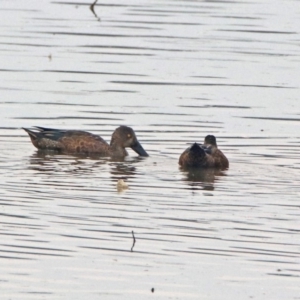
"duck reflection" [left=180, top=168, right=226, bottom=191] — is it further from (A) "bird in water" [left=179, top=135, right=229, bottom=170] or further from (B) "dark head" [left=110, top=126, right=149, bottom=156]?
(B) "dark head" [left=110, top=126, right=149, bottom=156]

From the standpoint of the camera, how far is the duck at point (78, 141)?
14977 millimetres

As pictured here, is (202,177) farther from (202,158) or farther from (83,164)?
(83,164)

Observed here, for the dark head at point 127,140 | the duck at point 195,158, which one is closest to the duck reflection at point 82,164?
the dark head at point 127,140

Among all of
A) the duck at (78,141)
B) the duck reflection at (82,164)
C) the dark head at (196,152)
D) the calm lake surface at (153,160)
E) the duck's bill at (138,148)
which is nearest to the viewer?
the calm lake surface at (153,160)

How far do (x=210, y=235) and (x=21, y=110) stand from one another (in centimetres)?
735

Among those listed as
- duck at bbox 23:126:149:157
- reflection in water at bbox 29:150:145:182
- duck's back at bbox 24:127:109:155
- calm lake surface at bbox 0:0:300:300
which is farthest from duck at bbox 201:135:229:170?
duck's back at bbox 24:127:109:155

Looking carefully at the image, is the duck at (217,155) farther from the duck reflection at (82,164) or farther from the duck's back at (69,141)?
the duck's back at (69,141)

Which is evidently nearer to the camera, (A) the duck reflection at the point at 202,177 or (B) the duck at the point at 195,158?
(A) the duck reflection at the point at 202,177

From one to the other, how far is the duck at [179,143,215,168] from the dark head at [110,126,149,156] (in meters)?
0.87

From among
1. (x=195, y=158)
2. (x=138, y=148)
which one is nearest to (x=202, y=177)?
(x=195, y=158)

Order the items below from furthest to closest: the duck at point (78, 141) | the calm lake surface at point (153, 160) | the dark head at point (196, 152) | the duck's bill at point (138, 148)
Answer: the duck at point (78, 141)
the duck's bill at point (138, 148)
the dark head at point (196, 152)
the calm lake surface at point (153, 160)

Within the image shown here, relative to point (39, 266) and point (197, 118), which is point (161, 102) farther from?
point (39, 266)

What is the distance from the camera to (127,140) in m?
14.8

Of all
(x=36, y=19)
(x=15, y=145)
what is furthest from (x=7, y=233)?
(x=36, y=19)
